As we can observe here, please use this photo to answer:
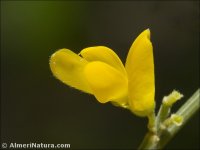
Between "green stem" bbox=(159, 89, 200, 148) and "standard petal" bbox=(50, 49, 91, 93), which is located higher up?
"standard petal" bbox=(50, 49, 91, 93)

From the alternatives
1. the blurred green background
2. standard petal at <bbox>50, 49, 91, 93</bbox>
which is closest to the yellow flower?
standard petal at <bbox>50, 49, 91, 93</bbox>

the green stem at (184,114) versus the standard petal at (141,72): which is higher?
the standard petal at (141,72)

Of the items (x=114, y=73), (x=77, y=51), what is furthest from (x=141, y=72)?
(x=77, y=51)

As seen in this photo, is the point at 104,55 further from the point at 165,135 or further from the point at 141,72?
the point at 165,135

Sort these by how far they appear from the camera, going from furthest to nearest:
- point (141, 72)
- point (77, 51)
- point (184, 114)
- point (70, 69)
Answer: point (77, 51), point (184, 114), point (70, 69), point (141, 72)

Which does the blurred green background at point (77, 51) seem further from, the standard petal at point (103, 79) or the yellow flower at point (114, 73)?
the standard petal at point (103, 79)

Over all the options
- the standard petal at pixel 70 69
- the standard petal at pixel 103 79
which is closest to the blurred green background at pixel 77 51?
the standard petal at pixel 70 69

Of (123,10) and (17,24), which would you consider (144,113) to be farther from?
(123,10)

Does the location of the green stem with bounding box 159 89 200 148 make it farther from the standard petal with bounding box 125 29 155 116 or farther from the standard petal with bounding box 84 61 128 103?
the standard petal with bounding box 84 61 128 103
